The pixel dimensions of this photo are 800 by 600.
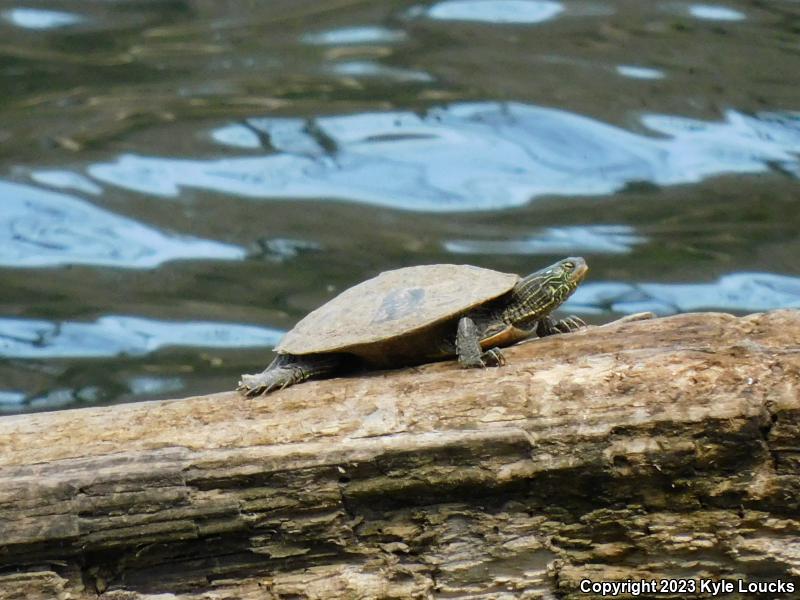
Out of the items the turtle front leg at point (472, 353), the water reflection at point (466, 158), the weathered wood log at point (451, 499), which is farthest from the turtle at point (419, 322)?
the water reflection at point (466, 158)

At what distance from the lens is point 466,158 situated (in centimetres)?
912

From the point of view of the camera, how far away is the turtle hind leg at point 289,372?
3.73 metres

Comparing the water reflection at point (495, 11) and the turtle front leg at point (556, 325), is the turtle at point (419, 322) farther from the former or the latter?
the water reflection at point (495, 11)

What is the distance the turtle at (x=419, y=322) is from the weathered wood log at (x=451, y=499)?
37 cm

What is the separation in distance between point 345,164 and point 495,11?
236 centimetres

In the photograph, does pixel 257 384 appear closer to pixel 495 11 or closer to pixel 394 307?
pixel 394 307

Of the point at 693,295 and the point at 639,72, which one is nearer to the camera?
the point at 693,295

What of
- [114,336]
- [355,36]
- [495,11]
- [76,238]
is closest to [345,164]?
[355,36]

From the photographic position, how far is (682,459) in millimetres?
3369

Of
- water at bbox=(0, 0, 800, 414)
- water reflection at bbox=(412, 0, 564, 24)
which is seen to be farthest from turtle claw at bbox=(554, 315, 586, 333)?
water reflection at bbox=(412, 0, 564, 24)

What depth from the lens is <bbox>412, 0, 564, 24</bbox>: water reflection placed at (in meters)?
10.2

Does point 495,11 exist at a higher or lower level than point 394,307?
lower

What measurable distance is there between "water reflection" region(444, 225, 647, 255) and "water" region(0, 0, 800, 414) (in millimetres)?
20

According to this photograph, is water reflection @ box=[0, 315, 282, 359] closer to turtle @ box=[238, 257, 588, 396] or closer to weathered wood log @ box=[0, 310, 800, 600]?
turtle @ box=[238, 257, 588, 396]
